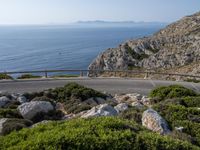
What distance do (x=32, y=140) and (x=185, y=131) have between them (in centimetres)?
513

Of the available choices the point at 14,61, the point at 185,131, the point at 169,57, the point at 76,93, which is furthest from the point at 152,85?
the point at 14,61

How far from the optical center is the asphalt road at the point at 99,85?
24.5 meters

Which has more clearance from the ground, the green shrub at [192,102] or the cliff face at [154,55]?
the green shrub at [192,102]

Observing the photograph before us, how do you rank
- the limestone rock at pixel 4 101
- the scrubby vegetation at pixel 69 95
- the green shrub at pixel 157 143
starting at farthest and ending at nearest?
the scrubby vegetation at pixel 69 95 < the limestone rock at pixel 4 101 < the green shrub at pixel 157 143

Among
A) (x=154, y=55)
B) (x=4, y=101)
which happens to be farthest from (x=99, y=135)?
(x=154, y=55)

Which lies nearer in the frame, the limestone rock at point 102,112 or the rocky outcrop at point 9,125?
the rocky outcrop at point 9,125

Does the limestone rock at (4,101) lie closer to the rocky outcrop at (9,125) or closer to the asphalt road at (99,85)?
the rocky outcrop at (9,125)

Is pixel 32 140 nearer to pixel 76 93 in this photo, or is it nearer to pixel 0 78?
pixel 76 93

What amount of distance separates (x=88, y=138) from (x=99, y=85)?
63.4ft

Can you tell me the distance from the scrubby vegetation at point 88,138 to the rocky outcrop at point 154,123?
5.02ft

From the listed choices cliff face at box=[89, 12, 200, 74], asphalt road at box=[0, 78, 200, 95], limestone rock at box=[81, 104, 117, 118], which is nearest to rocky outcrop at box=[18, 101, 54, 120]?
limestone rock at box=[81, 104, 117, 118]

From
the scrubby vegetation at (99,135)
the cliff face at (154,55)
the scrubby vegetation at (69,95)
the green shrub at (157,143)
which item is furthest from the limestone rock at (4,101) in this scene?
the cliff face at (154,55)

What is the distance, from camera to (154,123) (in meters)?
10.1

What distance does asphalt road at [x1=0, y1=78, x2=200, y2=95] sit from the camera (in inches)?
965
